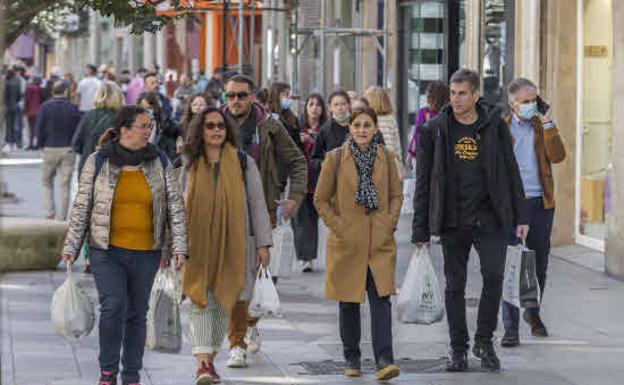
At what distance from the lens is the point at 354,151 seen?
9.77 m

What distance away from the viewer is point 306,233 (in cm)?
1538

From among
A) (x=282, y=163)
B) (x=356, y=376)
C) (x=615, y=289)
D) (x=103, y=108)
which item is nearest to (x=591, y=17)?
(x=615, y=289)

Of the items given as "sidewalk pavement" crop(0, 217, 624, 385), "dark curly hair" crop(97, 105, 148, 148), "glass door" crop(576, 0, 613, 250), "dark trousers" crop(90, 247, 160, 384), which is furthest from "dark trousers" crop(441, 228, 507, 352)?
"glass door" crop(576, 0, 613, 250)

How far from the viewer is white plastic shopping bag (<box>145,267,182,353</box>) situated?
909 centimetres

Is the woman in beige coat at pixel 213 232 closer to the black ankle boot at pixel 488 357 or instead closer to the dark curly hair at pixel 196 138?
the dark curly hair at pixel 196 138

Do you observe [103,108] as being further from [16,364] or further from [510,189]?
[510,189]

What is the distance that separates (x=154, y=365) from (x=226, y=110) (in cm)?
175

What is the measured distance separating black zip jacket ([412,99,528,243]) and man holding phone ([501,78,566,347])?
3.86ft

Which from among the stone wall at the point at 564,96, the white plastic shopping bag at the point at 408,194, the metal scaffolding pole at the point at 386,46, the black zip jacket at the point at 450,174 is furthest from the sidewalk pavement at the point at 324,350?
the metal scaffolding pole at the point at 386,46

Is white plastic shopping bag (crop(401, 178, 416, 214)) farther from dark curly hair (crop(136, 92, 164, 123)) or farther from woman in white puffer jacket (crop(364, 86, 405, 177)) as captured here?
dark curly hair (crop(136, 92, 164, 123))

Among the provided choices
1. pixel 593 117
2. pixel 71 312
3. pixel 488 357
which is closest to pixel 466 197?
pixel 488 357

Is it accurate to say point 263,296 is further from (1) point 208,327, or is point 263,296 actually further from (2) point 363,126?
(2) point 363,126

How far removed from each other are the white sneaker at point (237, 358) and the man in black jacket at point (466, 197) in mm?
1277

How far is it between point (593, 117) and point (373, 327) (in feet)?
27.3
